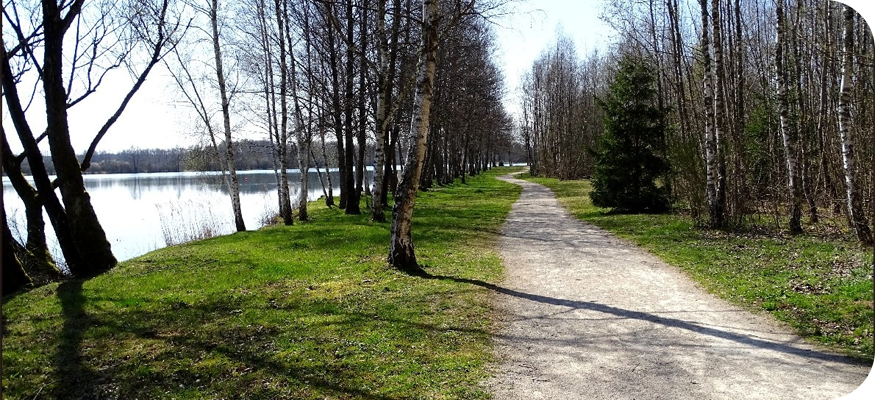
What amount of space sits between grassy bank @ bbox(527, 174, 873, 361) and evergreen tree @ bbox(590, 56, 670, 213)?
4055 mm

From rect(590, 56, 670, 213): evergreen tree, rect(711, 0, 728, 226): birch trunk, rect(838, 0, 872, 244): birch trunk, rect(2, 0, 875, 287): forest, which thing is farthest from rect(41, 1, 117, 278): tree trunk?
rect(590, 56, 670, 213): evergreen tree

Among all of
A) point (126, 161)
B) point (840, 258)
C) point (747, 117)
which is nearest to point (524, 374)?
point (840, 258)

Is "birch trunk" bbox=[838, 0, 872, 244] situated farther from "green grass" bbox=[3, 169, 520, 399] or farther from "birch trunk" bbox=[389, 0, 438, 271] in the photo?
"birch trunk" bbox=[389, 0, 438, 271]

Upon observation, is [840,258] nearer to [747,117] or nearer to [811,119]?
[811,119]

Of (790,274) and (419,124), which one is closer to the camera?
(790,274)

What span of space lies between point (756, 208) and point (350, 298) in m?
10.2

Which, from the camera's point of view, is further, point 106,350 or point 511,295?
point 511,295

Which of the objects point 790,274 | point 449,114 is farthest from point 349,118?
point 790,274

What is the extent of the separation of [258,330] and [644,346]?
4238 millimetres

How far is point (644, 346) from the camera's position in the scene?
544 centimetres

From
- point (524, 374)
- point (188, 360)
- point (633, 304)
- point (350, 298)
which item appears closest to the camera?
point (524, 374)

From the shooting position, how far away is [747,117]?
21.2 m

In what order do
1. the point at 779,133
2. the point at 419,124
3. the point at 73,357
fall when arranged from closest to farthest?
the point at 73,357 → the point at 419,124 → the point at 779,133

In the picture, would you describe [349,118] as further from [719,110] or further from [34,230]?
[719,110]
